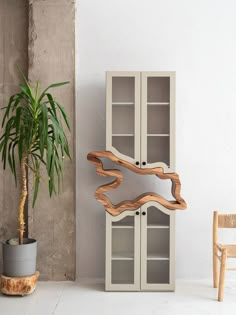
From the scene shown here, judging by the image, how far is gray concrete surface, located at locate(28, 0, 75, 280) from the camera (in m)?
4.38

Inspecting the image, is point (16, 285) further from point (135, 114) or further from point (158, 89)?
point (158, 89)

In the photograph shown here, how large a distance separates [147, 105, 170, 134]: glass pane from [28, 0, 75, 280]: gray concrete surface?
0.73 m

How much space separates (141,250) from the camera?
13.6 ft

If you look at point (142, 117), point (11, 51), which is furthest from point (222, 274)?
point (11, 51)

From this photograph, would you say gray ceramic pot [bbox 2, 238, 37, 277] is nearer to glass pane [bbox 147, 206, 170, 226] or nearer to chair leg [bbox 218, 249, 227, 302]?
glass pane [bbox 147, 206, 170, 226]

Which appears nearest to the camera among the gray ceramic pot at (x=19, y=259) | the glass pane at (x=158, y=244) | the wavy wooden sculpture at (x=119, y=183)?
the gray ceramic pot at (x=19, y=259)

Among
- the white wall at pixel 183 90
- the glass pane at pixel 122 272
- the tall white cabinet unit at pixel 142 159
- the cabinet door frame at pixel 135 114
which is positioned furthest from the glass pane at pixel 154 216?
the cabinet door frame at pixel 135 114

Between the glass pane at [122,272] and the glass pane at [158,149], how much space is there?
0.97 meters

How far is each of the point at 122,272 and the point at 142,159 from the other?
107cm

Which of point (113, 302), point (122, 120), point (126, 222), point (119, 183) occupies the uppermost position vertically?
point (122, 120)

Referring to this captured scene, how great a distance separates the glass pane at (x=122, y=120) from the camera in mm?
4250

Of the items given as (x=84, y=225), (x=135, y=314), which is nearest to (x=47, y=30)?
(x=84, y=225)

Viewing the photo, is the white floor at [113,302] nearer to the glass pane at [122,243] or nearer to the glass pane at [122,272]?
the glass pane at [122,272]

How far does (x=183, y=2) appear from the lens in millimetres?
4445
